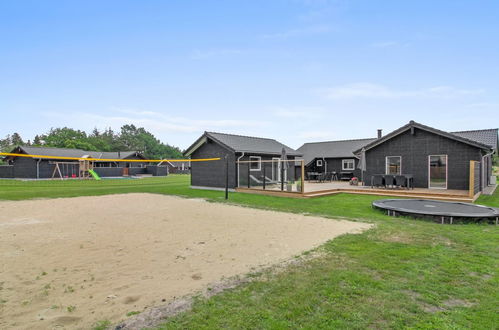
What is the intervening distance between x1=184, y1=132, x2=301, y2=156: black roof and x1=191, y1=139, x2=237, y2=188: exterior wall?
0.34 metres

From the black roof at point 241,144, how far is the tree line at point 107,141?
4594 cm

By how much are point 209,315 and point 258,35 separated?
51.6ft

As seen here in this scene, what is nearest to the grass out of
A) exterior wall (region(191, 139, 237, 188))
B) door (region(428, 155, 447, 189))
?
door (region(428, 155, 447, 189))

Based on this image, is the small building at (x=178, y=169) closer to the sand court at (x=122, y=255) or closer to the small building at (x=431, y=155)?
the small building at (x=431, y=155)

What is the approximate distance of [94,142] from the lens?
59688mm

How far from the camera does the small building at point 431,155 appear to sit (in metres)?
12.3

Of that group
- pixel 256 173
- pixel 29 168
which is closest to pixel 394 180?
pixel 256 173

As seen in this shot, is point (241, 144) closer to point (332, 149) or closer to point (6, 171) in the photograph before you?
point (332, 149)

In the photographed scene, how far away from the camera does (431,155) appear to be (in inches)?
518

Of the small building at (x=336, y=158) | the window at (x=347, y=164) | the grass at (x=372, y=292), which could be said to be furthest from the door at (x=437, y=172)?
the grass at (x=372, y=292)

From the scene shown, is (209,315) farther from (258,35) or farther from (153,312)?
(258,35)

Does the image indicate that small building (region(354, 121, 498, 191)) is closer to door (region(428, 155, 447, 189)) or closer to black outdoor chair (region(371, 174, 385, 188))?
door (region(428, 155, 447, 189))

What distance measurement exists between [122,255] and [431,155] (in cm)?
1429

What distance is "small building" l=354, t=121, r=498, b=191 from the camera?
12.3 meters
